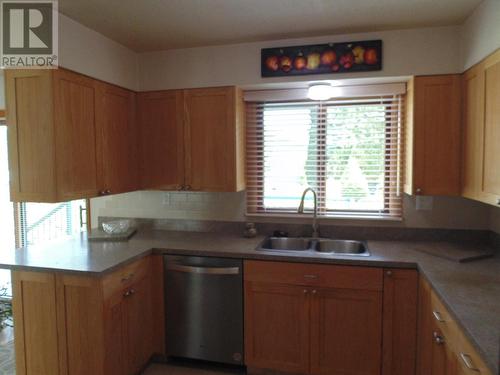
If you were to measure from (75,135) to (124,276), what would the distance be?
3.26 ft

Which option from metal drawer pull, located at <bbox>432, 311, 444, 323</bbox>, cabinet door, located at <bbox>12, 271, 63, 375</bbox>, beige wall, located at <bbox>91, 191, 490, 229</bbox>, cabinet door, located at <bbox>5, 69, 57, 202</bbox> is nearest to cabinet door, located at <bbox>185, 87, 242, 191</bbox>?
beige wall, located at <bbox>91, 191, 490, 229</bbox>

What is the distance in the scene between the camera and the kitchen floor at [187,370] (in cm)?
243

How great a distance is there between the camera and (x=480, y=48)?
6.52 feet

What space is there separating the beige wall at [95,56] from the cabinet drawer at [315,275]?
5.72 feet

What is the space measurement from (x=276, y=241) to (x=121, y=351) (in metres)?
1.35

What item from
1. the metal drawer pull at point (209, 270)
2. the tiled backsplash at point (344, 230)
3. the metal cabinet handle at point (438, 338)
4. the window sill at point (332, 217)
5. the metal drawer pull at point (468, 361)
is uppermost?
the window sill at point (332, 217)

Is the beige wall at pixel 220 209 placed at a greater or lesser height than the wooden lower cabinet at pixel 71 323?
greater

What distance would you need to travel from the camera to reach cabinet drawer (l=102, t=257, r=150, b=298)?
199 cm

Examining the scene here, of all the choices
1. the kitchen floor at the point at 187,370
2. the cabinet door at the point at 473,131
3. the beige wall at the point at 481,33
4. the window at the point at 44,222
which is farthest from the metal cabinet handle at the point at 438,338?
the window at the point at 44,222

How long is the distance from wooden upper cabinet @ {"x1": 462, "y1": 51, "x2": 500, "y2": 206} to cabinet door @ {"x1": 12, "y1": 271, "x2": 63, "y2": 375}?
259cm

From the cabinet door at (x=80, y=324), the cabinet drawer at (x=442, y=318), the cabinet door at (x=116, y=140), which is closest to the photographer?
the cabinet drawer at (x=442, y=318)

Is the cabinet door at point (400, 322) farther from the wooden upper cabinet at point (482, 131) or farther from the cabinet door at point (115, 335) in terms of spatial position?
the cabinet door at point (115, 335)

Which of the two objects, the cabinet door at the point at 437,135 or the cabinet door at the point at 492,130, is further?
the cabinet door at the point at 437,135

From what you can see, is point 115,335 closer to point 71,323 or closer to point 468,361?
point 71,323
